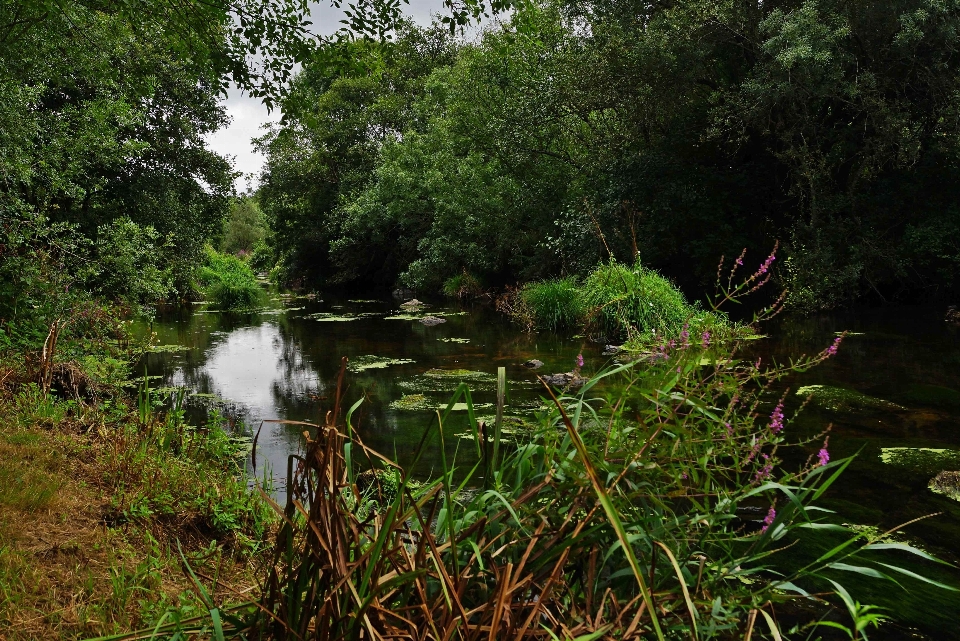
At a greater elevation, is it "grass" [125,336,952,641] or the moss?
"grass" [125,336,952,641]

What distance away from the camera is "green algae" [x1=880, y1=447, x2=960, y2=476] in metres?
5.74

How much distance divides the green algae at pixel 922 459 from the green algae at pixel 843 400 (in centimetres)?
125

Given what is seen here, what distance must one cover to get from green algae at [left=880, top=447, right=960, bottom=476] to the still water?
83 millimetres

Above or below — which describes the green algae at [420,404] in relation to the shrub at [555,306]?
below

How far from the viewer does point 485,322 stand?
17.7m

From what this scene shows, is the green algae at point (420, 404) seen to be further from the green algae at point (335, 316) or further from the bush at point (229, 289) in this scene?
the bush at point (229, 289)

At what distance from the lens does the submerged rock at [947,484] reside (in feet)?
17.0

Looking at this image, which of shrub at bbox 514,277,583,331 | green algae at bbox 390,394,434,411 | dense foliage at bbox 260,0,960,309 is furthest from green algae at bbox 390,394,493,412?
shrub at bbox 514,277,583,331

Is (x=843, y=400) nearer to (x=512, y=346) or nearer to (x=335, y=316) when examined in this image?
(x=512, y=346)

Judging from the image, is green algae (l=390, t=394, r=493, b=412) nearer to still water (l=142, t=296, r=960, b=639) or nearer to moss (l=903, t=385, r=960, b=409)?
still water (l=142, t=296, r=960, b=639)

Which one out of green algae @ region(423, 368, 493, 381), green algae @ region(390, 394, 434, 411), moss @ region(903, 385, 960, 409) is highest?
green algae @ region(423, 368, 493, 381)

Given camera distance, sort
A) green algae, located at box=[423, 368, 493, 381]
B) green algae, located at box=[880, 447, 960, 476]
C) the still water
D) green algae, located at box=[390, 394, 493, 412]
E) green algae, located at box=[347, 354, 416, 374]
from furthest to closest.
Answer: green algae, located at box=[347, 354, 416, 374], green algae, located at box=[423, 368, 493, 381], green algae, located at box=[390, 394, 493, 412], green algae, located at box=[880, 447, 960, 476], the still water

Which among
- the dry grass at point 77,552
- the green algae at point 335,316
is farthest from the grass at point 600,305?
the dry grass at point 77,552

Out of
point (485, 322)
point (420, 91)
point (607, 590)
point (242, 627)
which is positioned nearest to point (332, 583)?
point (242, 627)
